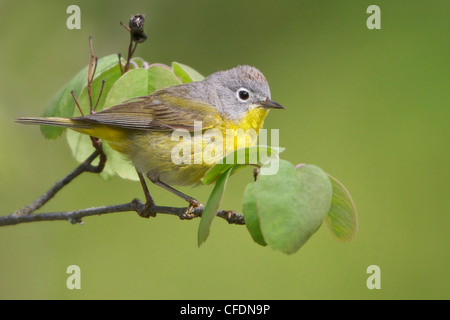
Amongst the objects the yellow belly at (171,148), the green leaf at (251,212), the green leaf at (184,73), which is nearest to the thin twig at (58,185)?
the yellow belly at (171,148)

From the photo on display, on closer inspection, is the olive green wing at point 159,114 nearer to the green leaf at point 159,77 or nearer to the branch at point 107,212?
the green leaf at point 159,77

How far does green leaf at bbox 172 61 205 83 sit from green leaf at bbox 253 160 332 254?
1.33 m

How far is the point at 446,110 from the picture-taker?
17.4ft

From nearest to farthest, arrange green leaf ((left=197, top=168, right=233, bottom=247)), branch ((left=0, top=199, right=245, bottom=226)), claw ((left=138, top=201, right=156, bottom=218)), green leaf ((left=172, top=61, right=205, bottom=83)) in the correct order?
green leaf ((left=197, top=168, right=233, bottom=247)), branch ((left=0, top=199, right=245, bottom=226)), claw ((left=138, top=201, right=156, bottom=218)), green leaf ((left=172, top=61, right=205, bottom=83))

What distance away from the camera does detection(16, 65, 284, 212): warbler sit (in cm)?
297

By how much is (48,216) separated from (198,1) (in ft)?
12.1

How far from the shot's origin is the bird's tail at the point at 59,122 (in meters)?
2.90

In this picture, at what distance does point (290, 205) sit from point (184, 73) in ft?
5.00

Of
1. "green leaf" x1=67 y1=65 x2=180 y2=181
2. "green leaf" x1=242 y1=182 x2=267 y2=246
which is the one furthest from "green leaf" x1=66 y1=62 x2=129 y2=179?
"green leaf" x1=242 y1=182 x2=267 y2=246

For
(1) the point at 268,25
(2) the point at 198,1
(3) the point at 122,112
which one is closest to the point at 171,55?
(2) the point at 198,1

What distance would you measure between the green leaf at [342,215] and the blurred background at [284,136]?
8.45ft

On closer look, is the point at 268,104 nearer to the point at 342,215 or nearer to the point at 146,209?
the point at 146,209

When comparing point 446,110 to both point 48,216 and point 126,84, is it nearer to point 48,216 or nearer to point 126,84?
point 126,84

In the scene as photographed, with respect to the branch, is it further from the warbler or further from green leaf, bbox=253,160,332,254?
green leaf, bbox=253,160,332,254
